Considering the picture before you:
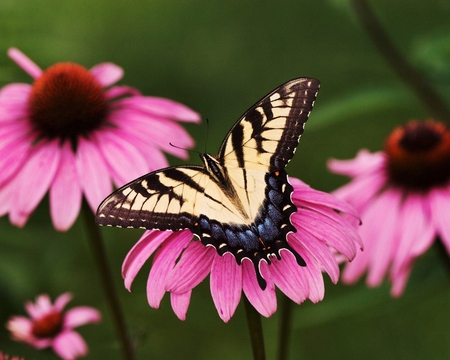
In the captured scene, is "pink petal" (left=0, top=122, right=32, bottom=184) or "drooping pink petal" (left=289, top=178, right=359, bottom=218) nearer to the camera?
"drooping pink petal" (left=289, top=178, right=359, bottom=218)

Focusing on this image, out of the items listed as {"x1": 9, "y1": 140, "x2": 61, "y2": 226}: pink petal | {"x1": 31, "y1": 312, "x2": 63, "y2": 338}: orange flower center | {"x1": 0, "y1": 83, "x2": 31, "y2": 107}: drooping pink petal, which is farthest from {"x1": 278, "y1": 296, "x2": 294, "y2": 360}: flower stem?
{"x1": 0, "y1": 83, "x2": 31, "y2": 107}: drooping pink petal

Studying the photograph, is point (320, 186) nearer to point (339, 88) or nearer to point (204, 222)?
point (339, 88)

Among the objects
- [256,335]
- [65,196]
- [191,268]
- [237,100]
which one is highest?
[237,100]

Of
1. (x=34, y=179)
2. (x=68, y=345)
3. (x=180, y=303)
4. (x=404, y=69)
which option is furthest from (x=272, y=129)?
(x=68, y=345)

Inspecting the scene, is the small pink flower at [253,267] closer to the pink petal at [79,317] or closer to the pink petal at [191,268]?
the pink petal at [191,268]

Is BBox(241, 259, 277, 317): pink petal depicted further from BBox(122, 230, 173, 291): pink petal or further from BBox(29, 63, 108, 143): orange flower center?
BBox(29, 63, 108, 143): orange flower center

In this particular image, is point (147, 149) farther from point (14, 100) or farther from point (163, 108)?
point (14, 100)
